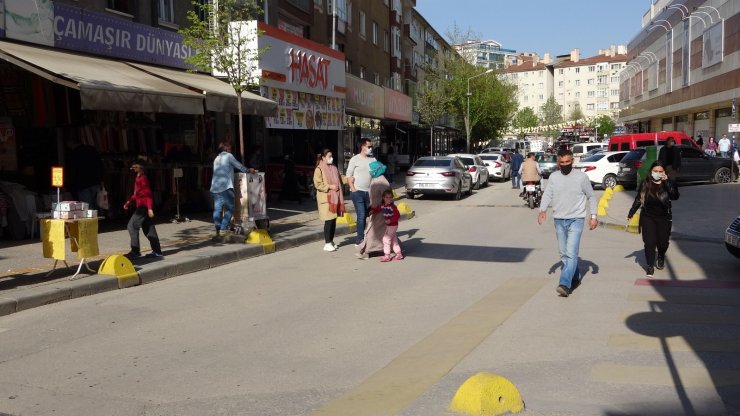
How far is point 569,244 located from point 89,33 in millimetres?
10778

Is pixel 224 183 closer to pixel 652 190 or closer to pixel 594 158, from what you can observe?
pixel 652 190

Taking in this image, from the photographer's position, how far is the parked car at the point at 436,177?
896 inches

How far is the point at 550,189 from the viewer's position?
8180mm

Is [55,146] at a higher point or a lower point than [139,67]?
lower

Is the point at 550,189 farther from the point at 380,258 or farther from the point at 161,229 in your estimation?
the point at 161,229

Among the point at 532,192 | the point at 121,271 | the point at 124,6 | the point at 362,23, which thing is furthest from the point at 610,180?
the point at 121,271

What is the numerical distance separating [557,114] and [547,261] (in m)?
115

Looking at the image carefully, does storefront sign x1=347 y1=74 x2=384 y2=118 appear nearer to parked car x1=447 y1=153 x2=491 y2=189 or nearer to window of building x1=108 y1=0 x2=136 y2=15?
parked car x1=447 y1=153 x2=491 y2=189

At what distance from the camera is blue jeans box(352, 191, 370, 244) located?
11.5 m

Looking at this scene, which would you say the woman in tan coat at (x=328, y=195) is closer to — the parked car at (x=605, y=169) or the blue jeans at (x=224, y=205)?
the blue jeans at (x=224, y=205)

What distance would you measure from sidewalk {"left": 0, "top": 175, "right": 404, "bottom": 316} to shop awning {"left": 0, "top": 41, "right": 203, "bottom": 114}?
2.48m

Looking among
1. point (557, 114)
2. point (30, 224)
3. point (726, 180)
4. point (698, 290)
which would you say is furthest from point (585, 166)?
point (557, 114)

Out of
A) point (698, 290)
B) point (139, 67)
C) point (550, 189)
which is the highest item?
point (139, 67)

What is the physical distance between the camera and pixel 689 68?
4753 cm
